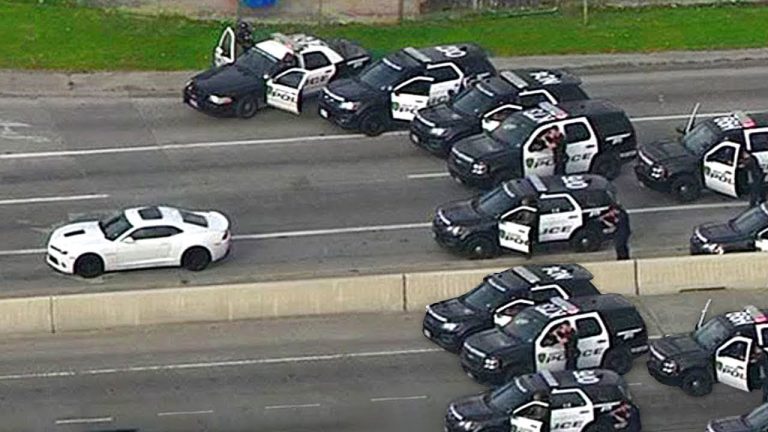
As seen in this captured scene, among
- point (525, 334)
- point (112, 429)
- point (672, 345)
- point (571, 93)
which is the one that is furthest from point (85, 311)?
point (571, 93)

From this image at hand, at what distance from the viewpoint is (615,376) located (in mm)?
33719

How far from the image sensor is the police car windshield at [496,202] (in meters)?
40.8

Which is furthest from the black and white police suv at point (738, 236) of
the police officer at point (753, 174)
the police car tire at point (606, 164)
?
the police car tire at point (606, 164)

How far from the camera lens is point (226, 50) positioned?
51.2 m

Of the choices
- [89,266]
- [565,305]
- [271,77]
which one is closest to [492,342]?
[565,305]

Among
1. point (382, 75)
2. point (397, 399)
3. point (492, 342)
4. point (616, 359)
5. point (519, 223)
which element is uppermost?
point (382, 75)

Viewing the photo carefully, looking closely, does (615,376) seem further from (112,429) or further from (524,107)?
(524,107)

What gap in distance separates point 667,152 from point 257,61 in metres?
10.2

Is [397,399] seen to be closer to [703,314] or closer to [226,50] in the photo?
[703,314]

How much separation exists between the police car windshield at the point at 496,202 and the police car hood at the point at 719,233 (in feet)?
12.3

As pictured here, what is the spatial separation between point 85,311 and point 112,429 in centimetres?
481

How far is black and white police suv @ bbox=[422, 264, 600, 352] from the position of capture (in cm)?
3684

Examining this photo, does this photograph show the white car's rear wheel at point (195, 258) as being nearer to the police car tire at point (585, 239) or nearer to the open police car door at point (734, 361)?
the police car tire at point (585, 239)

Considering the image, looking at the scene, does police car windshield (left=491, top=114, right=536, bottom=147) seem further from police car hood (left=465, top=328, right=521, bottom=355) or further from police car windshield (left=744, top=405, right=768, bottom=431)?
police car windshield (left=744, top=405, right=768, bottom=431)
